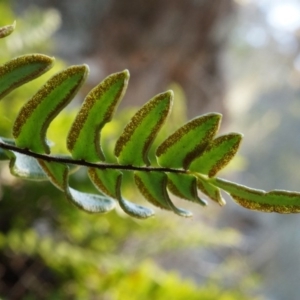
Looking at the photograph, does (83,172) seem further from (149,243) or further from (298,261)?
(298,261)

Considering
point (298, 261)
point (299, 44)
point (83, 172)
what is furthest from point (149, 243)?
point (299, 44)

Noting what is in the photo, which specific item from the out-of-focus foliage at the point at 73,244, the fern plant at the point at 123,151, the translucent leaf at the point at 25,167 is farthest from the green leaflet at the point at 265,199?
the out-of-focus foliage at the point at 73,244

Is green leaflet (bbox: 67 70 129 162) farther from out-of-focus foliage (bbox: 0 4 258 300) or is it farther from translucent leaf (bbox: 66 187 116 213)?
out-of-focus foliage (bbox: 0 4 258 300)

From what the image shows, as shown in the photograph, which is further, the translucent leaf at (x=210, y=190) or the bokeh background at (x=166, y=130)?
the bokeh background at (x=166, y=130)

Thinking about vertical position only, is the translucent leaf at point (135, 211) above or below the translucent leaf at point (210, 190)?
below

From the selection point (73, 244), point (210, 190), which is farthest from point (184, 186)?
point (73, 244)

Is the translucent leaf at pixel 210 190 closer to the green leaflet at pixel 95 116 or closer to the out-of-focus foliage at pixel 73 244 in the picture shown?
the green leaflet at pixel 95 116
